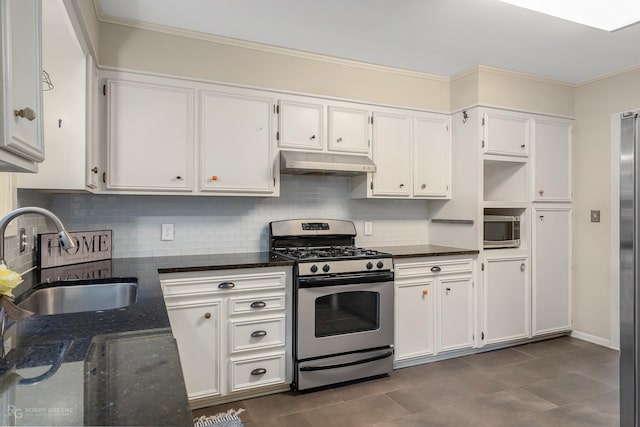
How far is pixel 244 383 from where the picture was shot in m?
2.58

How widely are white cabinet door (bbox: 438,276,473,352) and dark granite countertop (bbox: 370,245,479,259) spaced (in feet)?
0.73

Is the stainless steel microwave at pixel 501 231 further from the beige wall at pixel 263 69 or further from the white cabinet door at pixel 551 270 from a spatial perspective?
the beige wall at pixel 263 69

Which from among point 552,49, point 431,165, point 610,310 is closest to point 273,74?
point 431,165

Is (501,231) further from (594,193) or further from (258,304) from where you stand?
(258,304)

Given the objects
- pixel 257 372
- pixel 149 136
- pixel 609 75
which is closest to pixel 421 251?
pixel 257 372

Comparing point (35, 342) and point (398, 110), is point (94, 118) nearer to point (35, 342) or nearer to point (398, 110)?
point (35, 342)

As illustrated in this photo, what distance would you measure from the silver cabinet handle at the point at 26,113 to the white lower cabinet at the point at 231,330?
1.49 metres

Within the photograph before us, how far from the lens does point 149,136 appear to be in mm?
2635

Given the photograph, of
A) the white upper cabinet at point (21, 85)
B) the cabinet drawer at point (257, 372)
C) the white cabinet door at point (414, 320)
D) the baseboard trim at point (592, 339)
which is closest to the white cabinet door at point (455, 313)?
the white cabinet door at point (414, 320)

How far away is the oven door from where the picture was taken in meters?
2.67

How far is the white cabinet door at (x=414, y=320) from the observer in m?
3.08

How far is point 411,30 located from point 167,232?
2285 millimetres

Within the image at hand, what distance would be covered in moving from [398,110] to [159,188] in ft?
6.80

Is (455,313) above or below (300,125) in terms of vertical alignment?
below
